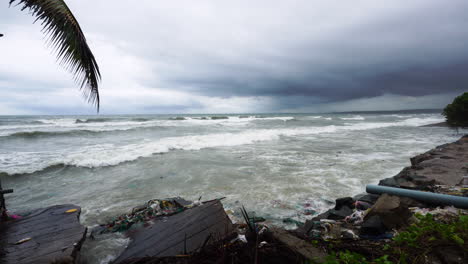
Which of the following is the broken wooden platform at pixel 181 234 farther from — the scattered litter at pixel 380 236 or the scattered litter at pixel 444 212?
the scattered litter at pixel 444 212

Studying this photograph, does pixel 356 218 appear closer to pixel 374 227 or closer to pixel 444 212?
pixel 374 227

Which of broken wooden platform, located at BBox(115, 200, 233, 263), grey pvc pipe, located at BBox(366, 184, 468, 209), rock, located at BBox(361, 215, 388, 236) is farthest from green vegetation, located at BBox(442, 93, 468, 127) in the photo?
broken wooden platform, located at BBox(115, 200, 233, 263)

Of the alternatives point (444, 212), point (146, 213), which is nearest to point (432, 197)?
point (444, 212)

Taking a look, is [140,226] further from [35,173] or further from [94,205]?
[35,173]

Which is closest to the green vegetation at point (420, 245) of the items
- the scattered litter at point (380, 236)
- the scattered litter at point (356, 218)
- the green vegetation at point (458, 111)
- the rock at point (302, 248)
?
the rock at point (302, 248)

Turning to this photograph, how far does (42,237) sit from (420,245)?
192 inches

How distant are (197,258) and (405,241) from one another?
7.78 ft

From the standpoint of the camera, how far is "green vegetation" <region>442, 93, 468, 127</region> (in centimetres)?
1784

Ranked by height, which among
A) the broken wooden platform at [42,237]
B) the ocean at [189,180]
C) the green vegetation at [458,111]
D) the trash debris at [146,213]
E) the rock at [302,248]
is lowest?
the ocean at [189,180]

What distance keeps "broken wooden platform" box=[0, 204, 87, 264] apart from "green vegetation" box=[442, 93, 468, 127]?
2692 cm

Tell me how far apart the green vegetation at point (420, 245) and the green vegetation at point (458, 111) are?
2344 centimetres

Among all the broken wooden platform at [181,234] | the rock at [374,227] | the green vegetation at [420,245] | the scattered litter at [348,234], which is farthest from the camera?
the scattered litter at [348,234]

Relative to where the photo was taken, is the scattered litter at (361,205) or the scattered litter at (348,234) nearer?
the scattered litter at (348,234)

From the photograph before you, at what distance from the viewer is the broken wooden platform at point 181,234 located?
2.76 m
